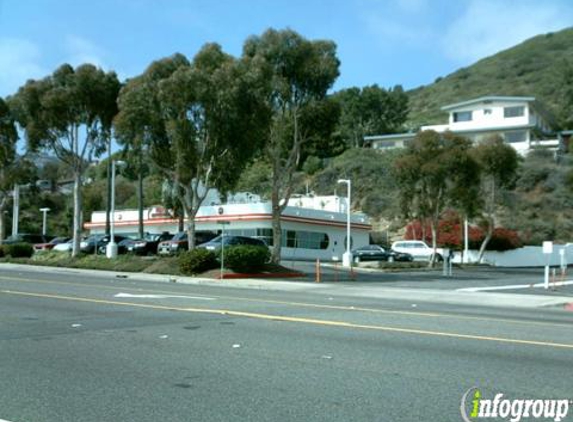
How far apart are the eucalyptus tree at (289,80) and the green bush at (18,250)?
16.0 meters

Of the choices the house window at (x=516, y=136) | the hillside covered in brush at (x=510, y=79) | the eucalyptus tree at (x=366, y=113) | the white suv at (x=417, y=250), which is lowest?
the white suv at (x=417, y=250)

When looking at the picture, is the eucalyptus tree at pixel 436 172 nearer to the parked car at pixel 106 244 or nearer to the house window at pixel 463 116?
the parked car at pixel 106 244

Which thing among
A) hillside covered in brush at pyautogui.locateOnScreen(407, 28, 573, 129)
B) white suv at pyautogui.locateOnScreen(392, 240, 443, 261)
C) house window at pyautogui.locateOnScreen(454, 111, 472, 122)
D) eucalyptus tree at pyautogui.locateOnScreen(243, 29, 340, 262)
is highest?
hillside covered in brush at pyautogui.locateOnScreen(407, 28, 573, 129)

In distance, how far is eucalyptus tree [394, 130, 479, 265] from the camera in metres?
43.3

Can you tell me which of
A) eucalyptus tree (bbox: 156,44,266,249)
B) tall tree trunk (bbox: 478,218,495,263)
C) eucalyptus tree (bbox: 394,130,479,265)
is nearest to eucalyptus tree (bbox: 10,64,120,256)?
eucalyptus tree (bbox: 156,44,266,249)

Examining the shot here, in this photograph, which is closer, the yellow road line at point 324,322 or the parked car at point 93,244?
the yellow road line at point 324,322

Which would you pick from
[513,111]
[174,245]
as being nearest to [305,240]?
[174,245]

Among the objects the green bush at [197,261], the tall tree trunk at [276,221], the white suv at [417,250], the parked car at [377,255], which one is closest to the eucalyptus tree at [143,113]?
the green bush at [197,261]

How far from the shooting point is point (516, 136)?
7819 centimetres

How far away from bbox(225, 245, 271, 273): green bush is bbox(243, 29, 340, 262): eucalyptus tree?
10.0 feet

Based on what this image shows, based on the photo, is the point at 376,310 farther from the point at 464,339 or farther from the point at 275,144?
the point at 275,144

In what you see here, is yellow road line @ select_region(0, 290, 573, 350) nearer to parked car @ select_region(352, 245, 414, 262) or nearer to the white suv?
parked car @ select_region(352, 245, 414, 262)

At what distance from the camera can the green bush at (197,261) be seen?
3225 cm

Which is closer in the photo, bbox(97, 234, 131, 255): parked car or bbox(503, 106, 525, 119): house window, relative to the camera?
bbox(97, 234, 131, 255): parked car
